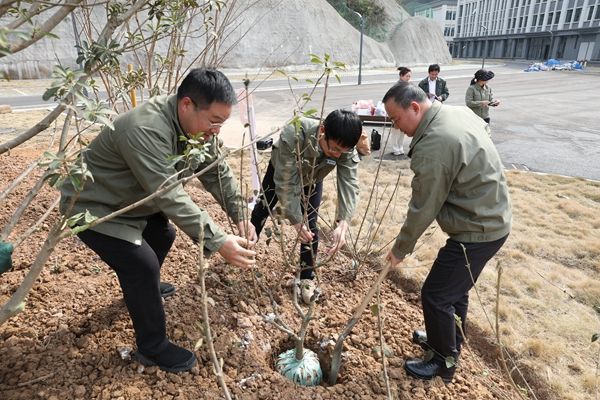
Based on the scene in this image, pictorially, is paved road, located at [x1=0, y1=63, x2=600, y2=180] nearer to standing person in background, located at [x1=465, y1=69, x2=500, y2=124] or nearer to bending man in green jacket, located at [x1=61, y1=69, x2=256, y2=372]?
standing person in background, located at [x1=465, y1=69, x2=500, y2=124]

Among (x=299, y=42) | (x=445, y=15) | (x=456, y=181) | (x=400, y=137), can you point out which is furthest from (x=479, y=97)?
(x=445, y=15)

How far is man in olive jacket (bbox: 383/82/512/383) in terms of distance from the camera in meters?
1.87

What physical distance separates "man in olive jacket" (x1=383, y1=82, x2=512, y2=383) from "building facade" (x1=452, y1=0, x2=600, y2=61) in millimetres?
48058

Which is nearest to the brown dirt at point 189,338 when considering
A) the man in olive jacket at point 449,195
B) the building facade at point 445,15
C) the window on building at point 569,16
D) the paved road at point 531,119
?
the man in olive jacket at point 449,195

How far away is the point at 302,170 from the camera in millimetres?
2594

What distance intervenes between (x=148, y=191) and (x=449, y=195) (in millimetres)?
1375

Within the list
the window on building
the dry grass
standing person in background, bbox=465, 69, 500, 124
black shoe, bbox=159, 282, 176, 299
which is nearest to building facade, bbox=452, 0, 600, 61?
the window on building

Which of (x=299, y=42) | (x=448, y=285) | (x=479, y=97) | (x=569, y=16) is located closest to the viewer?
(x=448, y=285)

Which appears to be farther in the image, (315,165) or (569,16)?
(569,16)

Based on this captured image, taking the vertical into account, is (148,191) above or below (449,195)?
above

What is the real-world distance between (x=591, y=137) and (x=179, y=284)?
9477mm

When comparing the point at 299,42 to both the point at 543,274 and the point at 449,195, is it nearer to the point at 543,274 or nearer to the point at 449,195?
the point at 543,274

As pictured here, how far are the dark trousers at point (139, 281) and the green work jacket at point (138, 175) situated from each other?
0.05m

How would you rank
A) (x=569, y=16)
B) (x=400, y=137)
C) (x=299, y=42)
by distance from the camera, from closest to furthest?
(x=400, y=137)
(x=299, y=42)
(x=569, y=16)
